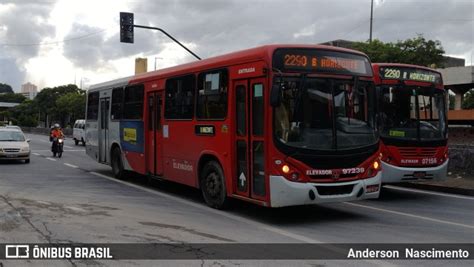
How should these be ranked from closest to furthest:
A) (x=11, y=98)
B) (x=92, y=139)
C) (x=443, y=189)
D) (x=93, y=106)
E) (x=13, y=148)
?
(x=443, y=189) → (x=93, y=106) → (x=92, y=139) → (x=13, y=148) → (x=11, y=98)

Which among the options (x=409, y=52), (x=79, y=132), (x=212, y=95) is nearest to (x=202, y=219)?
(x=212, y=95)

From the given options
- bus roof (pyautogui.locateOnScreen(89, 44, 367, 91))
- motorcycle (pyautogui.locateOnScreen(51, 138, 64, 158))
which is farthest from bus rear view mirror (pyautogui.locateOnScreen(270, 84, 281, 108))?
motorcycle (pyautogui.locateOnScreen(51, 138, 64, 158))

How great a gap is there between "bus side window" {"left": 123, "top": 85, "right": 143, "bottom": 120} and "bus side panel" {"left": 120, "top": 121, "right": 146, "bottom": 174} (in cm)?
19

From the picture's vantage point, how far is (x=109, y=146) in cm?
1592

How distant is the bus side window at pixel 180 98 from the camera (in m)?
11.0

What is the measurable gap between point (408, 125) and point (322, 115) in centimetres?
428

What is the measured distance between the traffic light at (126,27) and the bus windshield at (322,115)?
57.2 ft

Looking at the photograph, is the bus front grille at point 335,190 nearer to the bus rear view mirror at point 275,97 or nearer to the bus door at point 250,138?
the bus door at point 250,138

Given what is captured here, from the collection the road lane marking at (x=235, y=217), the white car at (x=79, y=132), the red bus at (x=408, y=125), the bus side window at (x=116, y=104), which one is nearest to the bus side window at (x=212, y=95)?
the road lane marking at (x=235, y=217)

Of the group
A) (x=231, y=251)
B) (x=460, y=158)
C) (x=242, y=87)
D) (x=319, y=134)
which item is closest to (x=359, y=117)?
(x=319, y=134)

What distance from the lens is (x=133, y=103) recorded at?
1410 centimetres

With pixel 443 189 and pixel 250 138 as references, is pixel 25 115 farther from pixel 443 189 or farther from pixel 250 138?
pixel 250 138

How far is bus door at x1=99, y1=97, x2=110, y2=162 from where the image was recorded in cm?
1602

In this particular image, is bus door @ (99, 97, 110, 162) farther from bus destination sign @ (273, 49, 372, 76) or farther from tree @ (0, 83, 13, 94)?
tree @ (0, 83, 13, 94)
